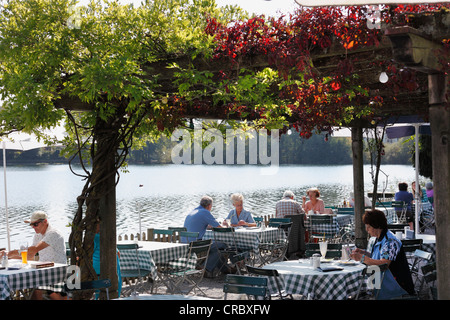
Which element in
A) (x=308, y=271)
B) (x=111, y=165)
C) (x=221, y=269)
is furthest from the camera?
(x=221, y=269)

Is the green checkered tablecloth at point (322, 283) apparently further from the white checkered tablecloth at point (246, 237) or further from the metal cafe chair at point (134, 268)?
the white checkered tablecloth at point (246, 237)

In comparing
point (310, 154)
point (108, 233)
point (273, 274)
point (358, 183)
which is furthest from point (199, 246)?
point (310, 154)

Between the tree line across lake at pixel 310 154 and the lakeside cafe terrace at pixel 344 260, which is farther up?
the tree line across lake at pixel 310 154

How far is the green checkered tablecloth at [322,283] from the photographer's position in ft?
18.2

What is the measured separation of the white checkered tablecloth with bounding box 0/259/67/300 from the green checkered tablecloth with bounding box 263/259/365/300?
2309 mm

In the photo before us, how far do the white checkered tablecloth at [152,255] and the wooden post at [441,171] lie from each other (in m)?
4.01

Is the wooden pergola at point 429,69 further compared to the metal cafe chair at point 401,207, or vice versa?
the metal cafe chair at point 401,207

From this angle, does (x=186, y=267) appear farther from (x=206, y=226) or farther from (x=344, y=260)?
(x=344, y=260)

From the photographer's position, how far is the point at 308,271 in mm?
5785

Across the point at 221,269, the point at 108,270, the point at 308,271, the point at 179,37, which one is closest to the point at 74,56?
the point at 179,37

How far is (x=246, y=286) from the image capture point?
505cm

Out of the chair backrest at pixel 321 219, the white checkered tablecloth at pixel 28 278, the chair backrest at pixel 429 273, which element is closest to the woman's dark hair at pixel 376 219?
the chair backrest at pixel 429 273

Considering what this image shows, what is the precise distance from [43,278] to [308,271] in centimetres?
281
